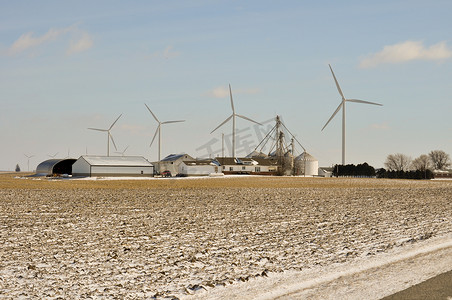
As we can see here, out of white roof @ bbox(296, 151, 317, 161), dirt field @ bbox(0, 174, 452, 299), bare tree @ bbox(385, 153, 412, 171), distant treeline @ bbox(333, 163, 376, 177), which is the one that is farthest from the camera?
bare tree @ bbox(385, 153, 412, 171)

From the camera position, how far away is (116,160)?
95.8 metres

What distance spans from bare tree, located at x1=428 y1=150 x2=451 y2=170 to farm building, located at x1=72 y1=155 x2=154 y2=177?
109936 mm

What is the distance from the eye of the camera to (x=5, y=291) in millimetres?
9195

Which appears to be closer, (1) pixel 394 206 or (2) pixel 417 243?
(2) pixel 417 243

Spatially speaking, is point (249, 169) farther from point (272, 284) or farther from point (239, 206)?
point (272, 284)

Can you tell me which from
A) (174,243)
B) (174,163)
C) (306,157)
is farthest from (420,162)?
(174,243)

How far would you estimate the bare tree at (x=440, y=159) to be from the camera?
550 feet

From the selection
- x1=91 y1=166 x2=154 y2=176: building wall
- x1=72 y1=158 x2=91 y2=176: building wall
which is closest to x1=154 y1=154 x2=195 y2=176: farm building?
x1=91 y1=166 x2=154 y2=176: building wall

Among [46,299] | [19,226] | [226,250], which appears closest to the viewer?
[46,299]

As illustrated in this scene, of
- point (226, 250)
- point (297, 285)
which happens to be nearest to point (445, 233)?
point (226, 250)

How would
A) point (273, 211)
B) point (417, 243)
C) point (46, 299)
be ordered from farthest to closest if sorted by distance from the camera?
1. point (273, 211)
2. point (417, 243)
3. point (46, 299)

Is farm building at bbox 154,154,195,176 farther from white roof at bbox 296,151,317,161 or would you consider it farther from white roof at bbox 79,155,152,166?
white roof at bbox 296,151,317,161

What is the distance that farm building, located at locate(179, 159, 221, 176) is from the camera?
346 feet

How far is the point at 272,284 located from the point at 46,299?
4050 mm
